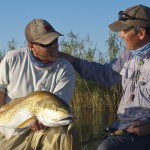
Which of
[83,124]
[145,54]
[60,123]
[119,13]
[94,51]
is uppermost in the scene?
[119,13]

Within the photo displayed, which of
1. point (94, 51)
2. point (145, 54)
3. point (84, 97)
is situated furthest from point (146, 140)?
point (94, 51)

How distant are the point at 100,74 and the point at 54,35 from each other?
76 cm

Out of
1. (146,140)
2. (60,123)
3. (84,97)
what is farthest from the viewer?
(84,97)

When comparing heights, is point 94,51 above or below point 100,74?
below

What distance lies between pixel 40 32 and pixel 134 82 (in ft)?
3.48

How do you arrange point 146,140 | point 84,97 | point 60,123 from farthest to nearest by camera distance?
point 84,97 → point 146,140 → point 60,123

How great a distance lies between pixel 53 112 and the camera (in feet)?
14.1

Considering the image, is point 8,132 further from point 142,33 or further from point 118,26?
point 142,33

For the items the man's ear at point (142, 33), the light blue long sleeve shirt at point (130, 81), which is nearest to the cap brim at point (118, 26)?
the man's ear at point (142, 33)

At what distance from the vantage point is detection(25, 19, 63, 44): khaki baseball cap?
499 cm

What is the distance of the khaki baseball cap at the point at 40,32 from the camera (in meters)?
4.99

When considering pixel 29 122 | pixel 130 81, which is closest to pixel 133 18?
pixel 130 81

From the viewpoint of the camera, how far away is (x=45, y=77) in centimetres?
507

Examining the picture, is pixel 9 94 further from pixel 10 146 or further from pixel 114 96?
pixel 114 96
